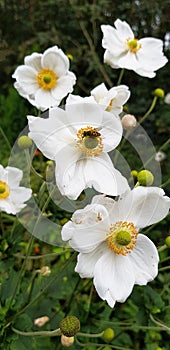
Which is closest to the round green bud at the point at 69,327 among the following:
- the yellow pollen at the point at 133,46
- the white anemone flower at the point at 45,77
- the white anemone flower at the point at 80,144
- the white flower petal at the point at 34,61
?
the white anemone flower at the point at 80,144

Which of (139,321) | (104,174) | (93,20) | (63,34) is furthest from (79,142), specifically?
(63,34)

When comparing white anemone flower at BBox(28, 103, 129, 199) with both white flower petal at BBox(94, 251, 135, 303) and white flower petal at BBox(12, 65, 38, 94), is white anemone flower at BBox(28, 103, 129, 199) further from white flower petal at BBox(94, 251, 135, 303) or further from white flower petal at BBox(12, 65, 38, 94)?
white flower petal at BBox(12, 65, 38, 94)

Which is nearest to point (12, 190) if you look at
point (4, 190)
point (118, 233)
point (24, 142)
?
point (4, 190)

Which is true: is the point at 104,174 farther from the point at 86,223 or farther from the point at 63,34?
the point at 63,34

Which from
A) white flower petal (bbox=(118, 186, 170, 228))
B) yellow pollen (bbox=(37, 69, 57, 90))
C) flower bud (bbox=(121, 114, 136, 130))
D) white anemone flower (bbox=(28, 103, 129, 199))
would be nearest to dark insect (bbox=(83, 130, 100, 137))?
white anemone flower (bbox=(28, 103, 129, 199))

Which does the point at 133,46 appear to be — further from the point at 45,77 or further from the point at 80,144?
the point at 80,144

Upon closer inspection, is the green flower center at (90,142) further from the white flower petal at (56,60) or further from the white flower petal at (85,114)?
the white flower petal at (56,60)
